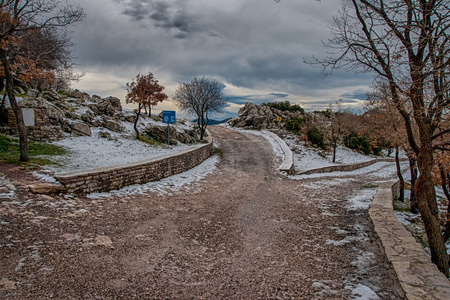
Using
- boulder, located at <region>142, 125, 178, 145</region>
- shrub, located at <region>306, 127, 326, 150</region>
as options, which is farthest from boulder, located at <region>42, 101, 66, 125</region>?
shrub, located at <region>306, 127, 326, 150</region>

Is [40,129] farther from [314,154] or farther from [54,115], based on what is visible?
[314,154]

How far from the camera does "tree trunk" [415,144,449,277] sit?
459cm

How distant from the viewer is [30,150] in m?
9.65

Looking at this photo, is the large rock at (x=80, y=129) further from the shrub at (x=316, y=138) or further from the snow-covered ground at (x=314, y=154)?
the shrub at (x=316, y=138)

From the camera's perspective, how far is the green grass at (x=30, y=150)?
8195 mm

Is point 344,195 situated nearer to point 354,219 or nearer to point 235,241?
point 354,219

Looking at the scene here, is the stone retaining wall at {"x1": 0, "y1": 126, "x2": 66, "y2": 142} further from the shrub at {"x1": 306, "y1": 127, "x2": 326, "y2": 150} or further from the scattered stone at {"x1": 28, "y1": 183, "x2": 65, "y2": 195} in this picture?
the shrub at {"x1": 306, "y1": 127, "x2": 326, "y2": 150}

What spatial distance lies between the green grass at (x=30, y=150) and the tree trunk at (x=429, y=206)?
10.7 metres

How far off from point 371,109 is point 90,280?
45.3 feet

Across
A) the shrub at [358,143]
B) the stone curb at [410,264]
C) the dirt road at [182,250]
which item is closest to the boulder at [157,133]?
the dirt road at [182,250]

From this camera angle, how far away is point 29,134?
11031mm

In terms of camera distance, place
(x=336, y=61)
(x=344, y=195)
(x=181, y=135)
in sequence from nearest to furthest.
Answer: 1. (x=336, y=61)
2. (x=344, y=195)
3. (x=181, y=135)

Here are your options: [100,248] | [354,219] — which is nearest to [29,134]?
[100,248]

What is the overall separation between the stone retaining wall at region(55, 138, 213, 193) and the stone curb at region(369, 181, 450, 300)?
733 centimetres
